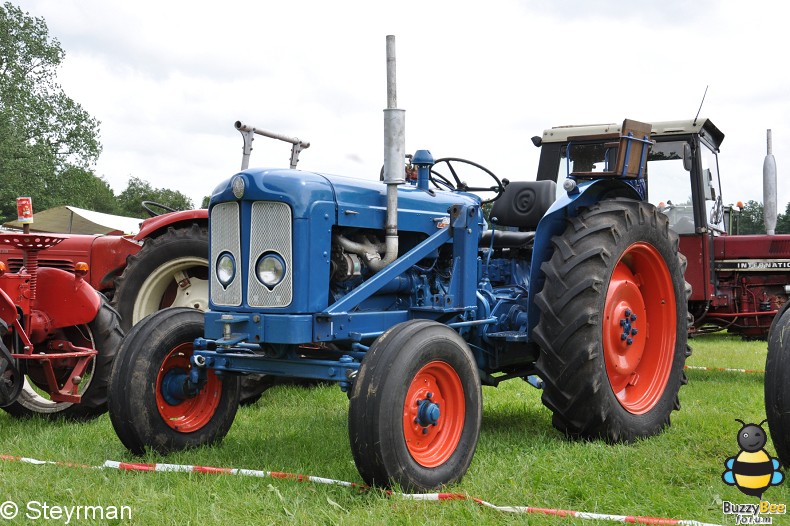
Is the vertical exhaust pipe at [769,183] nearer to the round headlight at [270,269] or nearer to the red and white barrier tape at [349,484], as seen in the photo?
the red and white barrier tape at [349,484]

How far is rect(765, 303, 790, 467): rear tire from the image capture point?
10.6ft

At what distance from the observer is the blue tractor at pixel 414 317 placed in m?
3.42

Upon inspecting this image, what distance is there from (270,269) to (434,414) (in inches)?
39.3

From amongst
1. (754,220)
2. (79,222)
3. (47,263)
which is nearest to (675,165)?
(47,263)

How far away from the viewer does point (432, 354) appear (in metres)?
3.37

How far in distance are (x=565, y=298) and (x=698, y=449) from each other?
40.7 inches

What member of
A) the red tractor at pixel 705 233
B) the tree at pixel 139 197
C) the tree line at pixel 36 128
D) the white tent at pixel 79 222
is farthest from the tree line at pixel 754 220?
the tree at pixel 139 197

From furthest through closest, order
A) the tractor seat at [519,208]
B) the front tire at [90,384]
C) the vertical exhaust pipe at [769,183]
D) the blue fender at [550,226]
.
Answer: the vertical exhaust pipe at [769,183] → the tractor seat at [519,208] → the front tire at [90,384] → the blue fender at [550,226]

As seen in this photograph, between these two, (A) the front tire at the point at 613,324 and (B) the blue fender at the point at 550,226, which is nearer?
(A) the front tire at the point at 613,324

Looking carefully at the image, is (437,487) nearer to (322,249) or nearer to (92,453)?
(322,249)

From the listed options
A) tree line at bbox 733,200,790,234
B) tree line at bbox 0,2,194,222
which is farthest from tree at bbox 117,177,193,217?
tree line at bbox 733,200,790,234

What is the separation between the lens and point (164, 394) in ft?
13.0

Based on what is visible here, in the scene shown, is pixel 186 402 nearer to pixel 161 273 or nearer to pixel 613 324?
pixel 161 273

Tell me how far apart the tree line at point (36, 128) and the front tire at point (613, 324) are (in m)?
25.0
